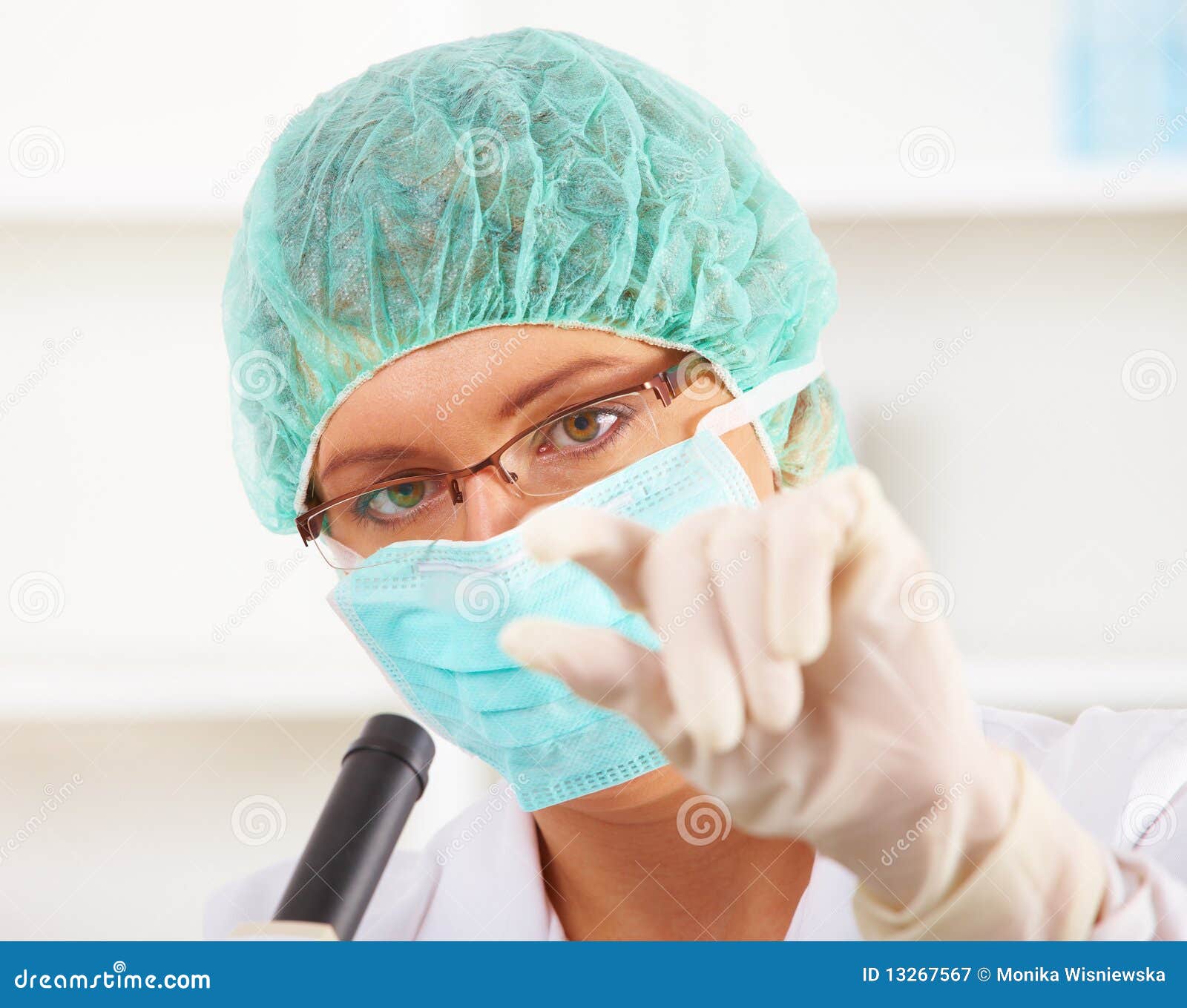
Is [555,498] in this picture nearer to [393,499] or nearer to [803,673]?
[393,499]

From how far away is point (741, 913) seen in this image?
105cm

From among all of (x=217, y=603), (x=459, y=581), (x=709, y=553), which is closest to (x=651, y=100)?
(x=459, y=581)

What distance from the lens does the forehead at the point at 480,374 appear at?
905mm

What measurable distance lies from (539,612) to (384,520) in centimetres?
23

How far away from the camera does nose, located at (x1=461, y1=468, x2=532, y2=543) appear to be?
3.03 feet

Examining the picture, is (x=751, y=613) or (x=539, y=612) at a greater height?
(x=751, y=613)

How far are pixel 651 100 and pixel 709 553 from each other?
66 centimetres

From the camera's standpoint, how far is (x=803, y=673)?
576mm

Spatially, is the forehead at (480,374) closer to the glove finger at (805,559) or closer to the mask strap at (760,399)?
the mask strap at (760,399)

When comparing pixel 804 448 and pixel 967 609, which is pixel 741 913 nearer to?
pixel 804 448

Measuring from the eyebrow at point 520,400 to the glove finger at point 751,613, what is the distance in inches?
16.0

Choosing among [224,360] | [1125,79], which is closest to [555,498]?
[224,360]

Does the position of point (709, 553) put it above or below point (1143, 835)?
above
